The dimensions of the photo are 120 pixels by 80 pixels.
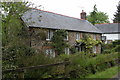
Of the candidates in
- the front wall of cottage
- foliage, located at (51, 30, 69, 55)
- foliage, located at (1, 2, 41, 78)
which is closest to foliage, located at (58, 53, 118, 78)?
foliage, located at (1, 2, 41, 78)

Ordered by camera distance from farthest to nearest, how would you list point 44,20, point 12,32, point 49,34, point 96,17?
point 96,17
point 44,20
point 49,34
point 12,32

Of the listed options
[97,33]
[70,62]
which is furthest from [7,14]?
[97,33]

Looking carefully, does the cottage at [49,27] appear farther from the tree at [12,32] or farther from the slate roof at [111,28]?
the slate roof at [111,28]

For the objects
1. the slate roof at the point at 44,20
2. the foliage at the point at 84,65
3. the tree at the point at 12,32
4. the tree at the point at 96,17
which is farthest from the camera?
the tree at the point at 96,17

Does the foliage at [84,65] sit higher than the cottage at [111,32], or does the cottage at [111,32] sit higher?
the cottage at [111,32]

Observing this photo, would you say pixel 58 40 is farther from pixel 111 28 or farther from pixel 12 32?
pixel 111 28

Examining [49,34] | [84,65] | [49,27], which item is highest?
[49,27]

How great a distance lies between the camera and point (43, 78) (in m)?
7.54

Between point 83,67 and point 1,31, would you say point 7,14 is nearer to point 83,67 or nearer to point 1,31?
point 1,31

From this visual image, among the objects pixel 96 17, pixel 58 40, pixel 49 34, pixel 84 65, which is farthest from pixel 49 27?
pixel 96 17

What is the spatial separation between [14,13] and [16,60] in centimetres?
477

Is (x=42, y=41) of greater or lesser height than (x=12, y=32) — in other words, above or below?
below

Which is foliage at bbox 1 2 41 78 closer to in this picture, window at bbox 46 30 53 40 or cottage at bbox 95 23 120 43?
window at bbox 46 30 53 40

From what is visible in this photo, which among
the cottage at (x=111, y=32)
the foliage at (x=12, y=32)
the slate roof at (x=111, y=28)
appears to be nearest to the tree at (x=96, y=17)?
the slate roof at (x=111, y=28)
